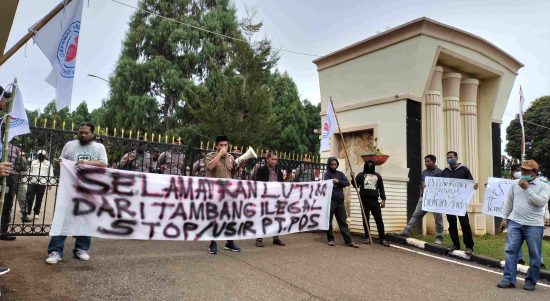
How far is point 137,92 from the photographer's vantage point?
2577cm

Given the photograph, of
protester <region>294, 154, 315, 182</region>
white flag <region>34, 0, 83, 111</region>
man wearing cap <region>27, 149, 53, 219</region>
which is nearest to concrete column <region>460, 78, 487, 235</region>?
protester <region>294, 154, 315, 182</region>

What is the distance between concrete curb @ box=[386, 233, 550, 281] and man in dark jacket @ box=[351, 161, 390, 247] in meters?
0.43

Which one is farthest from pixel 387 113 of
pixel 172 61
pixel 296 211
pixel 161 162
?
pixel 172 61

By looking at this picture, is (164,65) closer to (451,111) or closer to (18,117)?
(451,111)

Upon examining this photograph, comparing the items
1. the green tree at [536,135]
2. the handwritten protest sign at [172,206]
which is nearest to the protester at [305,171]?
the handwritten protest sign at [172,206]

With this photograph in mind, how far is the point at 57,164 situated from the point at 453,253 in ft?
23.4

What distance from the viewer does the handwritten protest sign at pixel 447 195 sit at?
24.2 feet

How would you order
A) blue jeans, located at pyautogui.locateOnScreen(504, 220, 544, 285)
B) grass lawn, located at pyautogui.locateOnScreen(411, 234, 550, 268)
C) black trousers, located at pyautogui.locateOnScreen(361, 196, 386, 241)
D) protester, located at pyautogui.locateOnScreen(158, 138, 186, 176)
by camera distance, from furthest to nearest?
black trousers, located at pyautogui.locateOnScreen(361, 196, 386, 241)
protester, located at pyautogui.locateOnScreen(158, 138, 186, 176)
grass lawn, located at pyautogui.locateOnScreen(411, 234, 550, 268)
blue jeans, located at pyautogui.locateOnScreen(504, 220, 544, 285)

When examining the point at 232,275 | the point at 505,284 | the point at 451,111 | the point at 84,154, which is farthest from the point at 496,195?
the point at 84,154

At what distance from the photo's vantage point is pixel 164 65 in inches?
992

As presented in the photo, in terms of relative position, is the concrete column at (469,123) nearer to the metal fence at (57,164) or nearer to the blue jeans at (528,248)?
the metal fence at (57,164)

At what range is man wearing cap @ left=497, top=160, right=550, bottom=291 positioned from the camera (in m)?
5.18

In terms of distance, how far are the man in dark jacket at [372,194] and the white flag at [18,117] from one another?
5926mm

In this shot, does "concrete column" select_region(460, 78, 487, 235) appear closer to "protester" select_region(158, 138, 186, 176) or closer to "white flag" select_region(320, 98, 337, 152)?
"white flag" select_region(320, 98, 337, 152)
